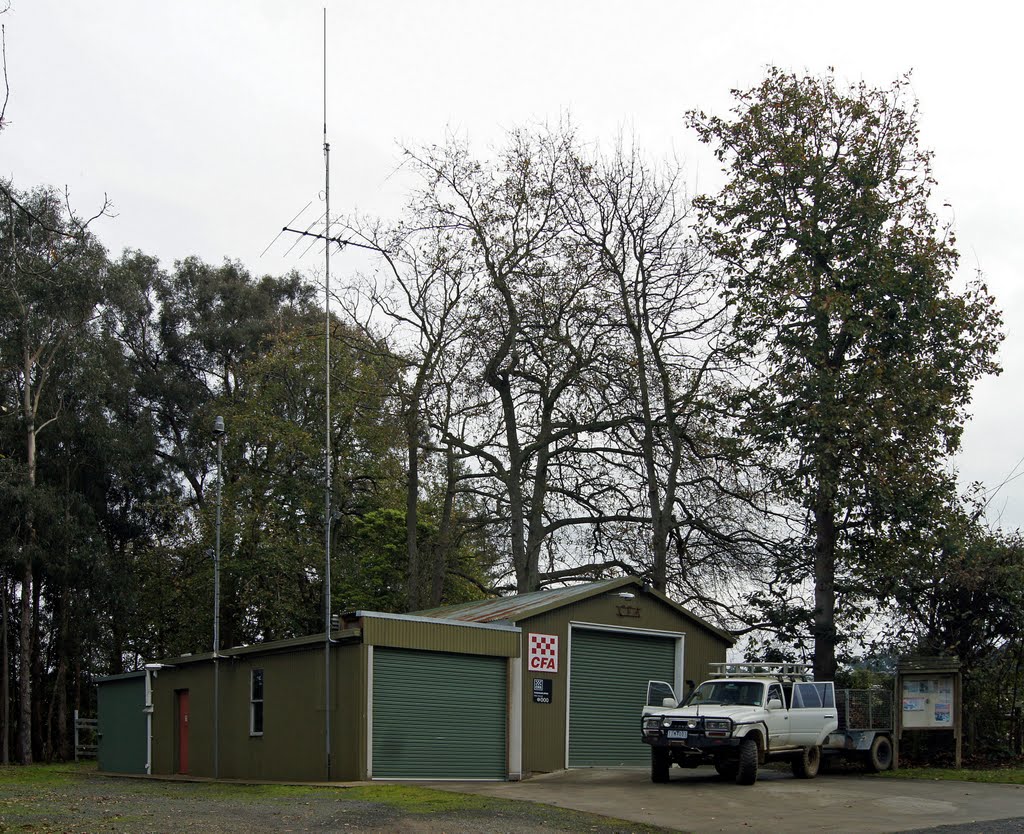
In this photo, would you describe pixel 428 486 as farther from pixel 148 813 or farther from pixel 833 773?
pixel 148 813

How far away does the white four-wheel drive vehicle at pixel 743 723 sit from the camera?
1980cm

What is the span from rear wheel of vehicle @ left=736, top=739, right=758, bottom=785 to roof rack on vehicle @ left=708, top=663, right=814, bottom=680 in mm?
2157

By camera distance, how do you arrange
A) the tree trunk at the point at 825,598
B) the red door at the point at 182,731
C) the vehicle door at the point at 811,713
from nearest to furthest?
the vehicle door at the point at 811,713
the red door at the point at 182,731
the tree trunk at the point at 825,598

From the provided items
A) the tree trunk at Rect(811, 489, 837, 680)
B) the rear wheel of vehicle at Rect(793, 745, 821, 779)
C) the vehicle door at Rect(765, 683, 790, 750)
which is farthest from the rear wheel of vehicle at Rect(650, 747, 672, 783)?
the tree trunk at Rect(811, 489, 837, 680)

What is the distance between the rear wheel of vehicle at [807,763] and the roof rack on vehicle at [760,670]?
1382 mm

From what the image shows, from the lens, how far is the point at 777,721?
20.8 m

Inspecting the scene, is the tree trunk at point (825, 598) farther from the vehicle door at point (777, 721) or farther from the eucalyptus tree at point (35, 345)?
the eucalyptus tree at point (35, 345)

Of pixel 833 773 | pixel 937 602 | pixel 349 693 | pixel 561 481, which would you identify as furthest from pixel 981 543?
pixel 349 693

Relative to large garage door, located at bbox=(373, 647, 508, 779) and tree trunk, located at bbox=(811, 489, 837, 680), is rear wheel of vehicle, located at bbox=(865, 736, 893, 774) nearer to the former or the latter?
tree trunk, located at bbox=(811, 489, 837, 680)

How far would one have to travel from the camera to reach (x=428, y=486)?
42.8 metres

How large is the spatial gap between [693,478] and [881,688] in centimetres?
764

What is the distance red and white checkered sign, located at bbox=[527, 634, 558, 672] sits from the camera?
23.6 m

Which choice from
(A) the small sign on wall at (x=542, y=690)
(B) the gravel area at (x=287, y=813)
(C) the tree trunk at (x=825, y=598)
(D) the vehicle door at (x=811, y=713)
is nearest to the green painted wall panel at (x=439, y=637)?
(A) the small sign on wall at (x=542, y=690)

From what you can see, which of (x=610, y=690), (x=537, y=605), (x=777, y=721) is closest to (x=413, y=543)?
(x=610, y=690)
